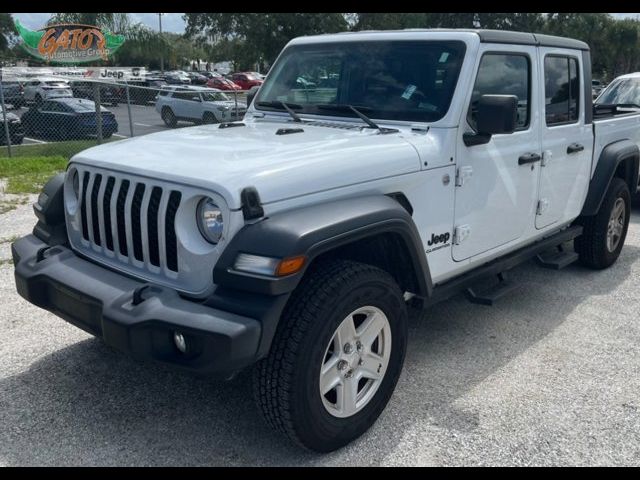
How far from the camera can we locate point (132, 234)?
308 centimetres

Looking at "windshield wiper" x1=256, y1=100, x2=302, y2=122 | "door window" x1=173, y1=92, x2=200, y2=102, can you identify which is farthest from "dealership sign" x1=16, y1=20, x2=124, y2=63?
"windshield wiper" x1=256, y1=100, x2=302, y2=122

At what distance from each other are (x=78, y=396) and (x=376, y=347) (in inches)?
65.5

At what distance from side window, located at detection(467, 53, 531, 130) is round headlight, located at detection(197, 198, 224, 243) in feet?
A: 5.73

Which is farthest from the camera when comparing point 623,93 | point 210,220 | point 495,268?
point 623,93

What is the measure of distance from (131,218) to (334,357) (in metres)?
1.16

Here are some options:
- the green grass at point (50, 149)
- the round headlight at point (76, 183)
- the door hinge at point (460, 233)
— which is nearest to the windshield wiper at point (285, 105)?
the door hinge at point (460, 233)

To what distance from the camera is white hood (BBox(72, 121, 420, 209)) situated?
2.80m

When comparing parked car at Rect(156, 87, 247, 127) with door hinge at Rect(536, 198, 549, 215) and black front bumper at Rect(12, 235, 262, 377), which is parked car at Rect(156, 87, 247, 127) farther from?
black front bumper at Rect(12, 235, 262, 377)

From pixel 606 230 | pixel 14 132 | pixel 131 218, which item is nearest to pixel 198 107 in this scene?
pixel 14 132

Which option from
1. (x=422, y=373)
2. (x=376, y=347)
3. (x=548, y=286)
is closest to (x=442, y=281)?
(x=422, y=373)

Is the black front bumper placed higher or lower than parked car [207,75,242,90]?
lower

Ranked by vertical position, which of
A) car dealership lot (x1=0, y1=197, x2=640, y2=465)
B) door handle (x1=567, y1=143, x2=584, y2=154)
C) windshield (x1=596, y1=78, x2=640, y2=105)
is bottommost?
car dealership lot (x1=0, y1=197, x2=640, y2=465)

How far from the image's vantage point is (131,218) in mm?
3066

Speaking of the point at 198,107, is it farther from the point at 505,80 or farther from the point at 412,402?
the point at 412,402
